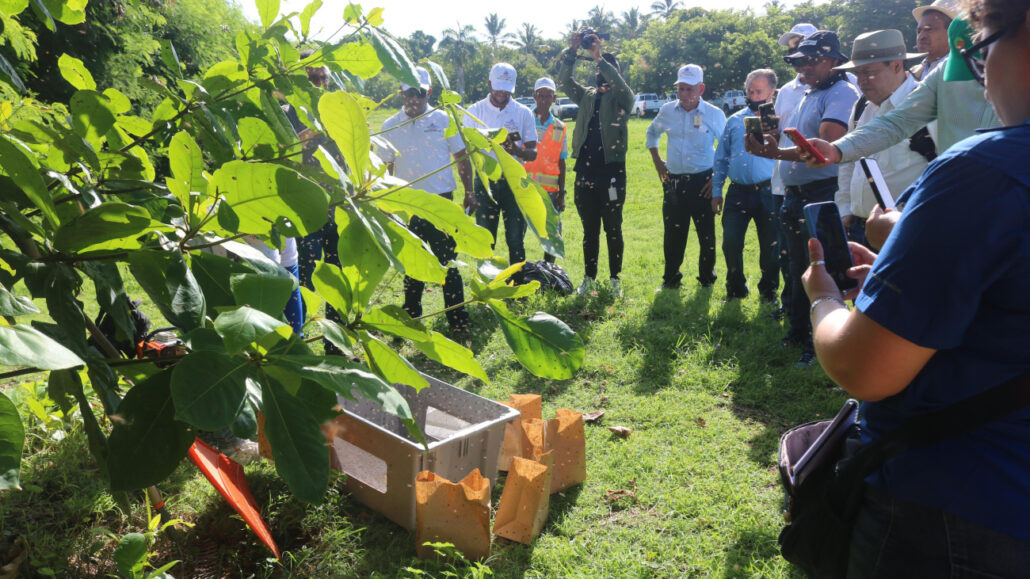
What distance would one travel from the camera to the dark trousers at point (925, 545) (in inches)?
47.6

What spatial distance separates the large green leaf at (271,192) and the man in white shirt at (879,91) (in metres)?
3.99

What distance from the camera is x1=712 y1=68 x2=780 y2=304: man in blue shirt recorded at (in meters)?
6.21

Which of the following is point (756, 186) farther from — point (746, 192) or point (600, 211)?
point (600, 211)

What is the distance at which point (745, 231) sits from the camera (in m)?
6.45

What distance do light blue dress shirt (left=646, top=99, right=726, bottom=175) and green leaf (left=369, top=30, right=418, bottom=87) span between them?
600 centimetres

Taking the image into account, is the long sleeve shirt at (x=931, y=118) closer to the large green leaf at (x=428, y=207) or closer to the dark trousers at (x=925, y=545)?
the dark trousers at (x=925, y=545)

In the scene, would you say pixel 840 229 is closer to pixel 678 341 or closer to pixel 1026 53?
pixel 1026 53

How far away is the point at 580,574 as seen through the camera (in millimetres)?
2814

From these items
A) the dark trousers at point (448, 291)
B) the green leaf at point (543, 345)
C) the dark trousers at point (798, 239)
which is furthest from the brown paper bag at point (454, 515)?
the dark trousers at point (798, 239)

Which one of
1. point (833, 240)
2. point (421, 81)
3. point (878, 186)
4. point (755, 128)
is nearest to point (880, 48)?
point (755, 128)

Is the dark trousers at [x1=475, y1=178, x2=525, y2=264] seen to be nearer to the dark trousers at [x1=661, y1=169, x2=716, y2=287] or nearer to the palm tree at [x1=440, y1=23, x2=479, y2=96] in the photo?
the dark trousers at [x1=661, y1=169, x2=716, y2=287]

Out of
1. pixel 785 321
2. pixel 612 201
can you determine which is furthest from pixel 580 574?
pixel 612 201

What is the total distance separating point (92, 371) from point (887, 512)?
1361 millimetres

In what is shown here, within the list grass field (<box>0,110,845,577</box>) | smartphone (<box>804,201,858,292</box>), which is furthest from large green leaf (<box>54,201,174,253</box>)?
grass field (<box>0,110,845,577</box>)
